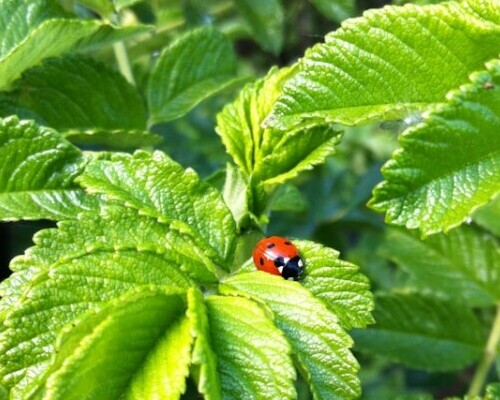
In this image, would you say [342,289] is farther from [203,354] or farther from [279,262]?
[203,354]

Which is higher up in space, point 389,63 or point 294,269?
point 389,63

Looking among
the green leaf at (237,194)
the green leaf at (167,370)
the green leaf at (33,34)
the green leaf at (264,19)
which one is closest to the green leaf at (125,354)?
the green leaf at (167,370)

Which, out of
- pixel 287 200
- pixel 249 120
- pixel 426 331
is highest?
pixel 249 120

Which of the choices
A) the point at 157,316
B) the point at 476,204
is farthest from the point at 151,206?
the point at 476,204

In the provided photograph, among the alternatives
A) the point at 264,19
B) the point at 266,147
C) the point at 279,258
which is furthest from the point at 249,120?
the point at 264,19

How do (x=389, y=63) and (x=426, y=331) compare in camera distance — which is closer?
(x=389, y=63)

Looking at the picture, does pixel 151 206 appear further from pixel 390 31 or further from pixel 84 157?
pixel 390 31
